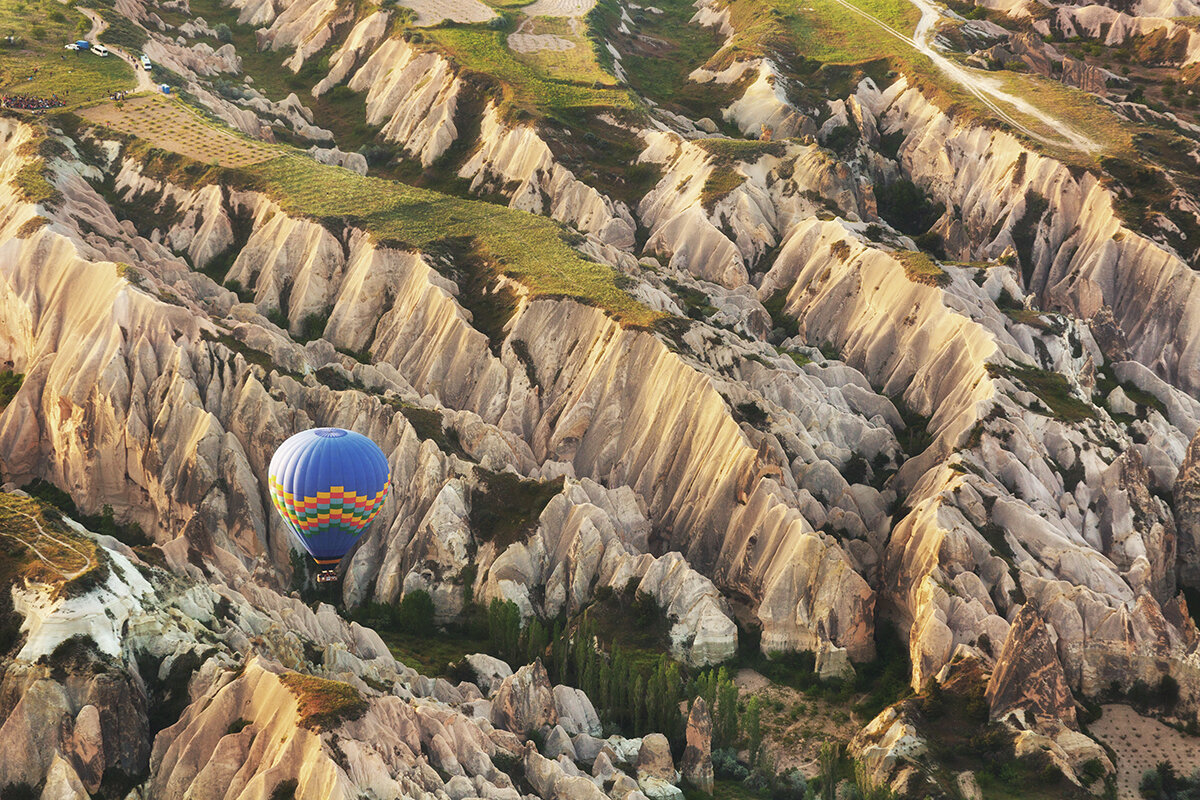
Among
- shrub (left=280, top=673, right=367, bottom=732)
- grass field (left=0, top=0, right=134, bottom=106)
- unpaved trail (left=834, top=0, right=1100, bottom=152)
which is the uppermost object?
unpaved trail (left=834, top=0, right=1100, bottom=152)

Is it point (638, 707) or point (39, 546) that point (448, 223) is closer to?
point (638, 707)

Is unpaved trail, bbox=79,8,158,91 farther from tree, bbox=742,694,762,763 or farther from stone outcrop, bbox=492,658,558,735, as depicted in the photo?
tree, bbox=742,694,762,763

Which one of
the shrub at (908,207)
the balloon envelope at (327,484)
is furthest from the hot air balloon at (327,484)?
the shrub at (908,207)

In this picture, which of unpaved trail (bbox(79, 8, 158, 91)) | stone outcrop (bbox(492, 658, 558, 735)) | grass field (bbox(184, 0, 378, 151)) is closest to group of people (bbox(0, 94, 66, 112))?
unpaved trail (bbox(79, 8, 158, 91))

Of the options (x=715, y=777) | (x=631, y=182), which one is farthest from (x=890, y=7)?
(x=715, y=777)

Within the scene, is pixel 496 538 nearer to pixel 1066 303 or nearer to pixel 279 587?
pixel 279 587

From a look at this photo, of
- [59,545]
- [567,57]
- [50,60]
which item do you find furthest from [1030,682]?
[50,60]
